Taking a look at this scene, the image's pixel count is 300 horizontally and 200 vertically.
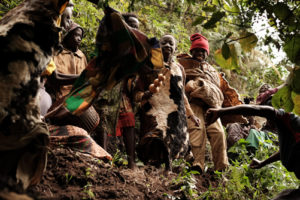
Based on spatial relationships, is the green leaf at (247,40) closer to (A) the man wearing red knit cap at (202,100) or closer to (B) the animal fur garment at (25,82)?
(B) the animal fur garment at (25,82)

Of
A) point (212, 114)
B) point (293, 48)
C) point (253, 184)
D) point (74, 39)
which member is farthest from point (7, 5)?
point (293, 48)

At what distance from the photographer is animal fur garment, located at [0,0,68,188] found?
224cm

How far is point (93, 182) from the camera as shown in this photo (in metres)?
3.43

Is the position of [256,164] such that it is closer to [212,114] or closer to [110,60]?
[212,114]

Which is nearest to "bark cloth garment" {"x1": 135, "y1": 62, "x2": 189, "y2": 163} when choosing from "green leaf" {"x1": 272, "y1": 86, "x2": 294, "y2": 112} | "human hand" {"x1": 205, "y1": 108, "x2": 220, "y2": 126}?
"human hand" {"x1": 205, "y1": 108, "x2": 220, "y2": 126}

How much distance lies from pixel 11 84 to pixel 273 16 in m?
1.70

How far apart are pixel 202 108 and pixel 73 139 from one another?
2.50m

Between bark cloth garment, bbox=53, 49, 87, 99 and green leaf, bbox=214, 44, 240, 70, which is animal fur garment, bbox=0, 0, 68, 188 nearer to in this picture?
green leaf, bbox=214, 44, 240, 70

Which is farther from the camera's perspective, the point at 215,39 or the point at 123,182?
the point at 123,182

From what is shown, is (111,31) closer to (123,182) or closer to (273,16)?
(273,16)

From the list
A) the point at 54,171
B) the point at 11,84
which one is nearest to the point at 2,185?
the point at 11,84

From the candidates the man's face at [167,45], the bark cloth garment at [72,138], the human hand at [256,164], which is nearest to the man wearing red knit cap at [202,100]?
the man's face at [167,45]

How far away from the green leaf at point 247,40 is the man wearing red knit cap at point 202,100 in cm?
310

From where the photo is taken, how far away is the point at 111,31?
282 centimetres
